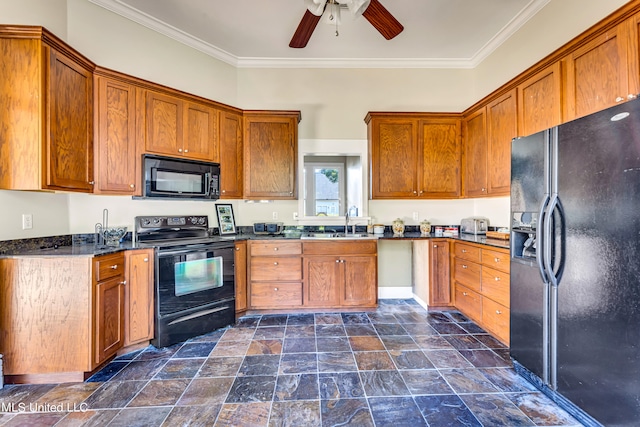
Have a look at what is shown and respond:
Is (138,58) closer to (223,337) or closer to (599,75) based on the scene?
(223,337)

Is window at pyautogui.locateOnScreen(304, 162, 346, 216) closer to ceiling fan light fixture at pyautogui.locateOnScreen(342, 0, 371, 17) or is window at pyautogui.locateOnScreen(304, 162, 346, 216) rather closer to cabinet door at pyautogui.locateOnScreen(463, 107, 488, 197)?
cabinet door at pyautogui.locateOnScreen(463, 107, 488, 197)

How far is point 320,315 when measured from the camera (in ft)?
11.0

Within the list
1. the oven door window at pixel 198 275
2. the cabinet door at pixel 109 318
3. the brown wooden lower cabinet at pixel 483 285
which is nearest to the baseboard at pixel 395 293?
the brown wooden lower cabinet at pixel 483 285

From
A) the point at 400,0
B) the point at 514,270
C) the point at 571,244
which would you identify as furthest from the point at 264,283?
the point at 400,0

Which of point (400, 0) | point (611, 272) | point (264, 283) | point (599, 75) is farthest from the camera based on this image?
point (264, 283)

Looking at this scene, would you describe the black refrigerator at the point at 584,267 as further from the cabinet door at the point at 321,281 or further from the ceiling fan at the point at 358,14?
the cabinet door at the point at 321,281

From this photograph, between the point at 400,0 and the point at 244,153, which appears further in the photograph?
the point at 244,153

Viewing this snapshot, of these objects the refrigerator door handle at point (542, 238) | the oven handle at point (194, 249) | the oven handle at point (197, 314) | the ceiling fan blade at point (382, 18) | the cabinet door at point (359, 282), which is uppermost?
the ceiling fan blade at point (382, 18)

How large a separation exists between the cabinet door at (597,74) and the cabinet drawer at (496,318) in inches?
64.5

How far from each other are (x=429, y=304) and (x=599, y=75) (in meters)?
2.57

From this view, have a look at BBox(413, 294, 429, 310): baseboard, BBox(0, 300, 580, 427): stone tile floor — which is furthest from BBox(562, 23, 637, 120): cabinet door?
BBox(413, 294, 429, 310): baseboard

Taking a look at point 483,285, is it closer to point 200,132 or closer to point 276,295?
point 276,295

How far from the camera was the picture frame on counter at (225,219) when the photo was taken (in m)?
3.60

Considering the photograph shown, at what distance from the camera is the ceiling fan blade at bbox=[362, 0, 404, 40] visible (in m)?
2.05
